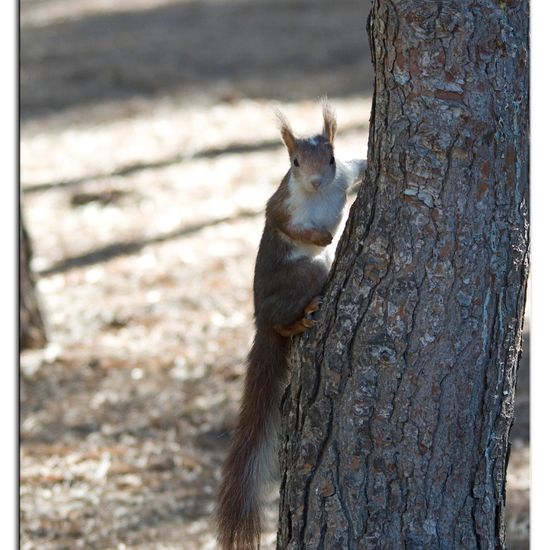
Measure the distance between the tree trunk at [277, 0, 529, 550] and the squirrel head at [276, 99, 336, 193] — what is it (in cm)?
34

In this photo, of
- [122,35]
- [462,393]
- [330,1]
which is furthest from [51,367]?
[330,1]

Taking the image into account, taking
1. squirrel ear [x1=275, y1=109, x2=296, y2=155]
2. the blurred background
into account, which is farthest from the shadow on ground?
squirrel ear [x1=275, y1=109, x2=296, y2=155]

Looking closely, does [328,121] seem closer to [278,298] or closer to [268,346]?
[278,298]

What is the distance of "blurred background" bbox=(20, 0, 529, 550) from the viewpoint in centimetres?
416

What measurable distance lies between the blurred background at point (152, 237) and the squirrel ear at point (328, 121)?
15.6 inches

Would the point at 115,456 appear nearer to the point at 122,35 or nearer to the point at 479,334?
the point at 479,334

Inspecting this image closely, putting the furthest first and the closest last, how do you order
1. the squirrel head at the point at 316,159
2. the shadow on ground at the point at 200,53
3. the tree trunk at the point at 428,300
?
the shadow on ground at the point at 200,53 < the squirrel head at the point at 316,159 < the tree trunk at the point at 428,300

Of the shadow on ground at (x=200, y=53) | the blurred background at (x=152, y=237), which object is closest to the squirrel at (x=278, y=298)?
the blurred background at (x=152, y=237)

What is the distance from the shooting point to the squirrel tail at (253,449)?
2.63m

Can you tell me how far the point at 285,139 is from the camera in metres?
2.98

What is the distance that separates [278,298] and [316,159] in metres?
0.41

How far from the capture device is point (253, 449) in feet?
8.89

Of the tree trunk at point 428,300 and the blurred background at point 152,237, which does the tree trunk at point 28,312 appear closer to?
the blurred background at point 152,237

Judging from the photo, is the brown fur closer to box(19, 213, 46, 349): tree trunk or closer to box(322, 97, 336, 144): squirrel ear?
box(322, 97, 336, 144): squirrel ear
